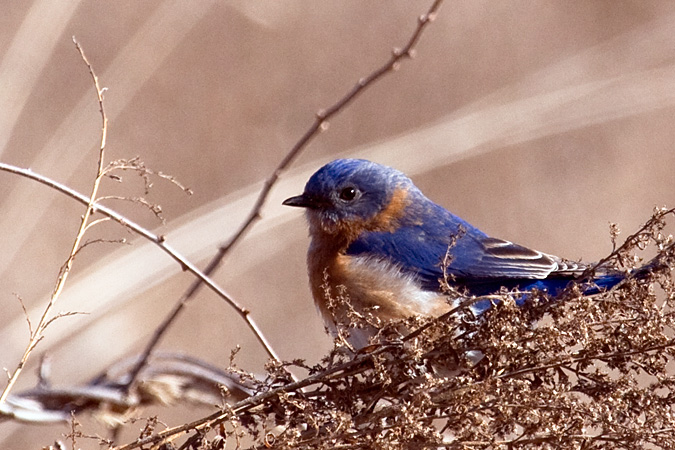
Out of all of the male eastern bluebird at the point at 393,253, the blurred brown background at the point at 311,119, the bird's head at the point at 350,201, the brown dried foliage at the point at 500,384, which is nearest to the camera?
the brown dried foliage at the point at 500,384

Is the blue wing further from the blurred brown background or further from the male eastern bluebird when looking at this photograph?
the blurred brown background

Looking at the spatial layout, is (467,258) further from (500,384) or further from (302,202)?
(500,384)

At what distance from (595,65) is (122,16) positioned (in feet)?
11.1

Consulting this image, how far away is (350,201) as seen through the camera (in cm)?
419

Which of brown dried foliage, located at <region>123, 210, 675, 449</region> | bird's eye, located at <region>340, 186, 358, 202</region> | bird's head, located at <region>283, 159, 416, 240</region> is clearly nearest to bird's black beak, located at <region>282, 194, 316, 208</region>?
bird's head, located at <region>283, 159, 416, 240</region>

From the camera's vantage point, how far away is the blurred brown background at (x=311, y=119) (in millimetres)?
5758

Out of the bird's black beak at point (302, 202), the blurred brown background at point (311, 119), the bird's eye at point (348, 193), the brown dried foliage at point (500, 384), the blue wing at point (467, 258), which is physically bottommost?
the brown dried foliage at point (500, 384)

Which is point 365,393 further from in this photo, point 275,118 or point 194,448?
point 275,118

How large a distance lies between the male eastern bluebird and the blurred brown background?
785 mm

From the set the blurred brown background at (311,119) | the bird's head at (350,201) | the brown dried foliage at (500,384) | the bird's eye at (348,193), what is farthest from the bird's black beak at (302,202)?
the brown dried foliage at (500,384)

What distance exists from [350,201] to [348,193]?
1.4 inches

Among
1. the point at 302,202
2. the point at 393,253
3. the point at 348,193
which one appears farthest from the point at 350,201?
the point at 393,253

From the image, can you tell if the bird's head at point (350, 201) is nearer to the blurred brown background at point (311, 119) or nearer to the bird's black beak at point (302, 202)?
the bird's black beak at point (302, 202)

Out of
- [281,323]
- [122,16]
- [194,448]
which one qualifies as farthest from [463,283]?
[122,16]
